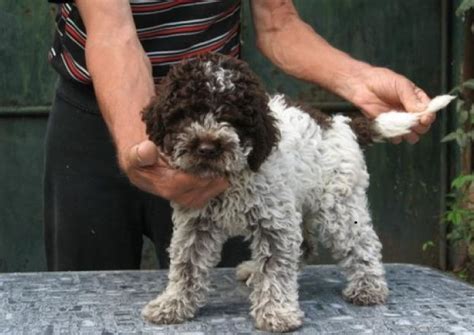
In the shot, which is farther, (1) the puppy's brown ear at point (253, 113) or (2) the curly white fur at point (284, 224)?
(2) the curly white fur at point (284, 224)

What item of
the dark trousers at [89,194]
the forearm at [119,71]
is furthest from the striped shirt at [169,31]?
the forearm at [119,71]

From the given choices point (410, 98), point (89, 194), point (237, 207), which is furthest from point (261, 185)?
point (89, 194)

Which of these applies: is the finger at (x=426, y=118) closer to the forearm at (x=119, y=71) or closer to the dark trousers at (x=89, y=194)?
the forearm at (x=119, y=71)

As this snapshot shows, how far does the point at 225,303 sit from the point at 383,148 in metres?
2.79

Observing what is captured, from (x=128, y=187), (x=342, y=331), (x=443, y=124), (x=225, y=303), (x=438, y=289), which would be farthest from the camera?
(x=443, y=124)

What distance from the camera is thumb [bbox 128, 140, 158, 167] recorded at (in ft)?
8.80

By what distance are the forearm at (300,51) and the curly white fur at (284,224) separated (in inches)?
10.1

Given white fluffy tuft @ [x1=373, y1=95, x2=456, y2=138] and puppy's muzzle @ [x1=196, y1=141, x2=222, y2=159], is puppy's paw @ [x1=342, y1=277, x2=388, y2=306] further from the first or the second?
puppy's muzzle @ [x1=196, y1=141, x2=222, y2=159]

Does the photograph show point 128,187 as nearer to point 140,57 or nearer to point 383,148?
point 140,57

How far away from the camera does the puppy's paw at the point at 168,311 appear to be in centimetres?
290

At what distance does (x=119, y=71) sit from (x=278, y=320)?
0.88 m

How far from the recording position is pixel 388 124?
329 centimetres

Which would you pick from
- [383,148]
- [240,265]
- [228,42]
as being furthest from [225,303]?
[383,148]

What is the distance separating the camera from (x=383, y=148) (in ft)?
18.8
